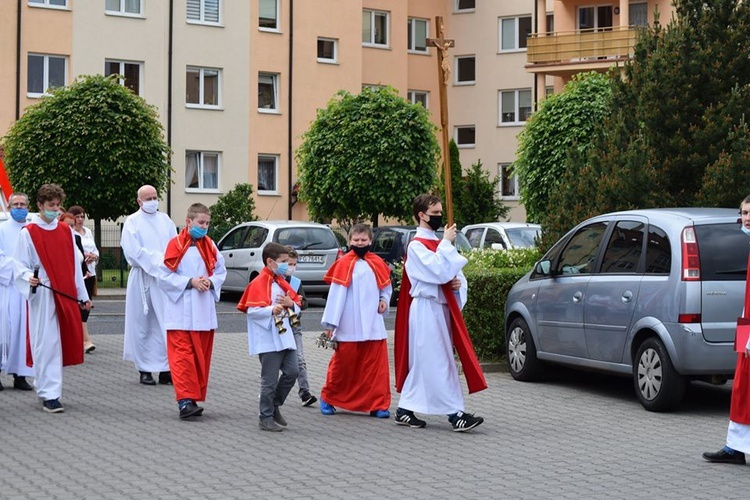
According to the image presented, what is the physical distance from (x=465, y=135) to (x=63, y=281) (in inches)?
1889

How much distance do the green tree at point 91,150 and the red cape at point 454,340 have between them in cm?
2348

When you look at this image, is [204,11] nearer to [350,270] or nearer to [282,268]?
[350,270]

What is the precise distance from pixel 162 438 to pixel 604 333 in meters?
4.35

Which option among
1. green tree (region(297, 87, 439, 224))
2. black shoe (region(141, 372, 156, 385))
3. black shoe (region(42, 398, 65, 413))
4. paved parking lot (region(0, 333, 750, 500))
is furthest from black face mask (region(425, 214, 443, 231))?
green tree (region(297, 87, 439, 224))

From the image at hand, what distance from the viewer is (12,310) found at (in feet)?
46.6

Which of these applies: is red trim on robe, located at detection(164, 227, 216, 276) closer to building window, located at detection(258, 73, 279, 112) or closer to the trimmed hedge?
the trimmed hedge

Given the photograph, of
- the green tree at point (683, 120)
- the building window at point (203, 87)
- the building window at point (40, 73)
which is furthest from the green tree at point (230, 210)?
the green tree at point (683, 120)

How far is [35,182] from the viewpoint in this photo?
1363 inches

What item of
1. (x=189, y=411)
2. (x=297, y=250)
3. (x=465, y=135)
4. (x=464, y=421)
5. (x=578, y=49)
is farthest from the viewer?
(x=465, y=135)

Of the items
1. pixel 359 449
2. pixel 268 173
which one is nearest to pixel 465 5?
pixel 268 173

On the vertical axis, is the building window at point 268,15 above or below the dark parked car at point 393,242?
above

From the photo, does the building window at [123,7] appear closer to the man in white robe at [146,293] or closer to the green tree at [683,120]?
the green tree at [683,120]

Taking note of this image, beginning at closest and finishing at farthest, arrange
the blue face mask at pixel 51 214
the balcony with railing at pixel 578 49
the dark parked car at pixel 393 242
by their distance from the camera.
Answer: the blue face mask at pixel 51 214 → the dark parked car at pixel 393 242 → the balcony with railing at pixel 578 49

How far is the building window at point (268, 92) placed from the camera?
5012cm
